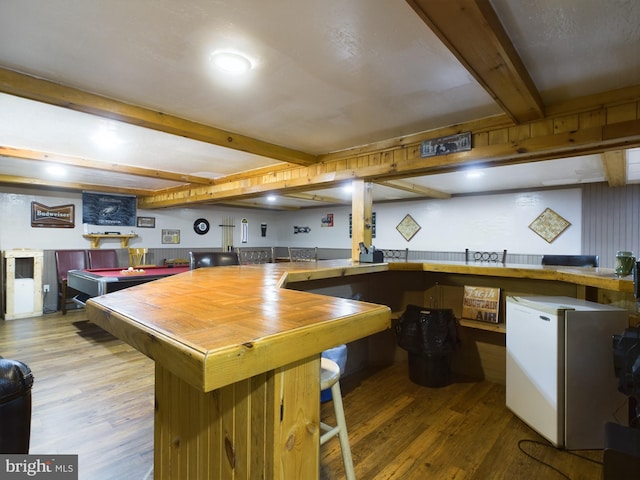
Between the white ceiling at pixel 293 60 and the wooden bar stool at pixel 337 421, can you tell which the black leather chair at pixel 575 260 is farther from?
the wooden bar stool at pixel 337 421

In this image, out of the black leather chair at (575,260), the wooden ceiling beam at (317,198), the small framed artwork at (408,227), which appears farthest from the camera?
the small framed artwork at (408,227)

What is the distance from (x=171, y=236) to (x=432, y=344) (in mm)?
6998

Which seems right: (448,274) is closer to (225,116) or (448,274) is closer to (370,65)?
(370,65)

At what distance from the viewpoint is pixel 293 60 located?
6.05ft

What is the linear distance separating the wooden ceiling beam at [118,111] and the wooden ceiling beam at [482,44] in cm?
210

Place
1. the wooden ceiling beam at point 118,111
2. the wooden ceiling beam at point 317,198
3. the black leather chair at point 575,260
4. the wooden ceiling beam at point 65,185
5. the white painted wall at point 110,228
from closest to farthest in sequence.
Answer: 1. the wooden ceiling beam at point 118,111
2. the black leather chair at point 575,260
3. the wooden ceiling beam at point 65,185
4. the white painted wall at point 110,228
5. the wooden ceiling beam at point 317,198

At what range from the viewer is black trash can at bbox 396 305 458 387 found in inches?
115

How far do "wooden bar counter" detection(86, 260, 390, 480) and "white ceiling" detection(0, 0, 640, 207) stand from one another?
129 cm

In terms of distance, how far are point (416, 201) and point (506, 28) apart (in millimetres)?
5631

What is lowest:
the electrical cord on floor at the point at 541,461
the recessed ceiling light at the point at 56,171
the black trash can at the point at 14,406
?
the electrical cord on floor at the point at 541,461

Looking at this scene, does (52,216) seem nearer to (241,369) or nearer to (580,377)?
(241,369)

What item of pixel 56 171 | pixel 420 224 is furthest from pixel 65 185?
pixel 420 224

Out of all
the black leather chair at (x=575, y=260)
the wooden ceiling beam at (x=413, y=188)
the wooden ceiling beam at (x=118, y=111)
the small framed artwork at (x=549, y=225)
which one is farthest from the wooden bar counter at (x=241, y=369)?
the small framed artwork at (x=549, y=225)

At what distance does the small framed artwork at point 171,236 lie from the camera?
7.89 meters
